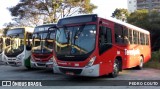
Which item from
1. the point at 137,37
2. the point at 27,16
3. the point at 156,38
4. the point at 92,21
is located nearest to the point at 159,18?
the point at 156,38

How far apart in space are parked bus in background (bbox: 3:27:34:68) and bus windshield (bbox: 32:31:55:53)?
36.3 inches

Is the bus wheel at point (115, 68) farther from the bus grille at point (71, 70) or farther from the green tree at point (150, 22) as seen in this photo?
the green tree at point (150, 22)

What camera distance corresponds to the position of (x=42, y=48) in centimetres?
1555

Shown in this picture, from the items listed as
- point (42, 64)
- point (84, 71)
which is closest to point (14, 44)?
point (42, 64)

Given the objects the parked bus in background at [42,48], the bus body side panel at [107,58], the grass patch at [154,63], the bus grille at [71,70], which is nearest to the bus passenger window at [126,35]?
the bus body side panel at [107,58]

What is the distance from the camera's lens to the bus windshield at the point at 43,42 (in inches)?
607

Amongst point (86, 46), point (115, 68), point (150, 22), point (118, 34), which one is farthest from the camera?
point (150, 22)

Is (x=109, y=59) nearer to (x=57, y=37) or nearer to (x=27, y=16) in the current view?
(x=57, y=37)

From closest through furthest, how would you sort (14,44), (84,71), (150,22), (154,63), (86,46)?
1. (84,71)
2. (86,46)
3. (14,44)
4. (154,63)
5. (150,22)

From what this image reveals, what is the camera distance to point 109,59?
12.6m

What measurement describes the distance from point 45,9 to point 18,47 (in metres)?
23.4

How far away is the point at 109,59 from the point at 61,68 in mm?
2181

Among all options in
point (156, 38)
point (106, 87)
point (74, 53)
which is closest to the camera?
point (106, 87)

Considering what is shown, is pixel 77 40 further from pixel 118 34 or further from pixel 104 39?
pixel 118 34
